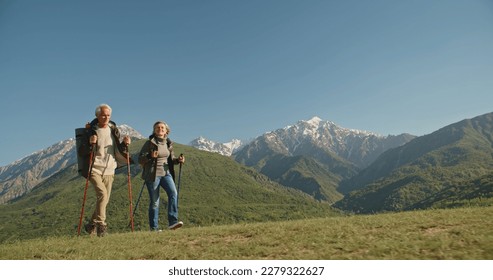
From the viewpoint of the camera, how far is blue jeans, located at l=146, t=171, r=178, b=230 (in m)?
14.7

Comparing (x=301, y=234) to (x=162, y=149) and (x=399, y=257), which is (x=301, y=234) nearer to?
Result: (x=399, y=257)

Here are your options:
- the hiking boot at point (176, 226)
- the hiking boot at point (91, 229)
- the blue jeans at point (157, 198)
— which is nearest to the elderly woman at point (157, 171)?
the blue jeans at point (157, 198)

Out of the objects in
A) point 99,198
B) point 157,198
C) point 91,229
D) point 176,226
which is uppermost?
point 99,198

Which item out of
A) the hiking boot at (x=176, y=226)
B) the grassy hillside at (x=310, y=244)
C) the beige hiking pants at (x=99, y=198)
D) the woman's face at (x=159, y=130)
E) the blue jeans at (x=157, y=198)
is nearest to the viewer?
the grassy hillside at (x=310, y=244)

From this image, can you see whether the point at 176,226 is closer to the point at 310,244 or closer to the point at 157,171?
the point at 157,171

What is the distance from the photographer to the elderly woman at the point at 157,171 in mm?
14734

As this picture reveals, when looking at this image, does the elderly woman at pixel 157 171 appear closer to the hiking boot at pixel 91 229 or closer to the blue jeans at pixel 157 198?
the blue jeans at pixel 157 198

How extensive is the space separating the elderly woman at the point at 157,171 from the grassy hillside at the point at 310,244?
10.9 feet

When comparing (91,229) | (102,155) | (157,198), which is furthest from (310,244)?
(102,155)

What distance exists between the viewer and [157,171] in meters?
14.9

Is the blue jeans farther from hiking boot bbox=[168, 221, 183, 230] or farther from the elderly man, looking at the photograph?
the elderly man

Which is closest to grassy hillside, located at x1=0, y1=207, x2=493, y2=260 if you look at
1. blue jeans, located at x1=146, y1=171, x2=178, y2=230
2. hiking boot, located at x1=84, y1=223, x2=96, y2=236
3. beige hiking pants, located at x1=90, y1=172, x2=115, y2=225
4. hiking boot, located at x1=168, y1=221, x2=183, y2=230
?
hiking boot, located at x1=84, y1=223, x2=96, y2=236

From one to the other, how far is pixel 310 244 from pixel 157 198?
816cm
